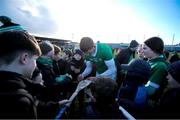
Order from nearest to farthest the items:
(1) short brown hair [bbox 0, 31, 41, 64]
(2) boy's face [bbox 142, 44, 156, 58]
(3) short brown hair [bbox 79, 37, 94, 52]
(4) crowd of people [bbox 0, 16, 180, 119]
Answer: (4) crowd of people [bbox 0, 16, 180, 119]
(1) short brown hair [bbox 0, 31, 41, 64]
(2) boy's face [bbox 142, 44, 156, 58]
(3) short brown hair [bbox 79, 37, 94, 52]

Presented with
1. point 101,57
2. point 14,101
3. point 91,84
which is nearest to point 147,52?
point 101,57

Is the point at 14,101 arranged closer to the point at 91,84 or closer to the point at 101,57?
the point at 91,84

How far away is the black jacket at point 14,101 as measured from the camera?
108 centimetres

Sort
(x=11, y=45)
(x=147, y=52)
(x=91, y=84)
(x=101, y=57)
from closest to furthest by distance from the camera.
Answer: (x=11, y=45), (x=91, y=84), (x=147, y=52), (x=101, y=57)

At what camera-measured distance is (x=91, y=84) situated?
228 cm

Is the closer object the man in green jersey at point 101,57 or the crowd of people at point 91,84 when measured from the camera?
the crowd of people at point 91,84

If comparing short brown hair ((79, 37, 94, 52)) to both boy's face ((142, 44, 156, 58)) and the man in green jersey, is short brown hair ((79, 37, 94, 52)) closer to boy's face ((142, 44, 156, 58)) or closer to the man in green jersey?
the man in green jersey

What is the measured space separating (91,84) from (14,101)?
4.22 ft

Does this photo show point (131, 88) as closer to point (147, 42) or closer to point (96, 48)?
point (147, 42)

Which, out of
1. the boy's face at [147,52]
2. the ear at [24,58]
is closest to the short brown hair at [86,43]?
the boy's face at [147,52]

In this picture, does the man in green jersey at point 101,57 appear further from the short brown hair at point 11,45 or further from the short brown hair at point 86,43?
the short brown hair at point 11,45

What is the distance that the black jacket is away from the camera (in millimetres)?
1080

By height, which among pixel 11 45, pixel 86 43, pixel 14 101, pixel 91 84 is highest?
pixel 11 45

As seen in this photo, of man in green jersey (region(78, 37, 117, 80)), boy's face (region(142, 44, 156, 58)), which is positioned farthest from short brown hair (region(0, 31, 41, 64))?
man in green jersey (region(78, 37, 117, 80))
